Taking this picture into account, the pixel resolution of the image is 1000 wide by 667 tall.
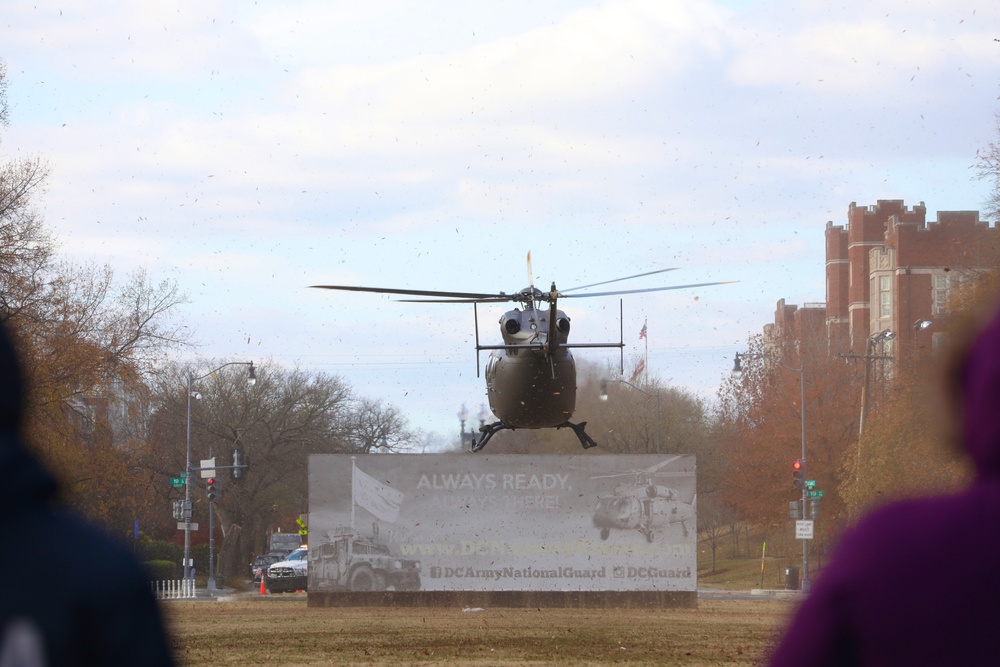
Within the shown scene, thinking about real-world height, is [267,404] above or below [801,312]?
below

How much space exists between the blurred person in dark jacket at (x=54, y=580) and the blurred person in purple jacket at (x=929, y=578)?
3.70 feet

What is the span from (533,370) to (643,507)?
7366mm

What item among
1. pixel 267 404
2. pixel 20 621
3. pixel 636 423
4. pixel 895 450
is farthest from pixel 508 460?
pixel 267 404

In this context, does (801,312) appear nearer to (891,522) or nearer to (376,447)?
(376,447)

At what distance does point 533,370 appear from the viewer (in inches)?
1037

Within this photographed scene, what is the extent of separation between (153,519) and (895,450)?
42986 millimetres

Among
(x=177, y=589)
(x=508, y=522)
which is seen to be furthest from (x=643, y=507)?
(x=177, y=589)

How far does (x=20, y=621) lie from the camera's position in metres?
2.11

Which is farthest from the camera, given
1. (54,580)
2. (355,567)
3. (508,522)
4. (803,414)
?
(803,414)

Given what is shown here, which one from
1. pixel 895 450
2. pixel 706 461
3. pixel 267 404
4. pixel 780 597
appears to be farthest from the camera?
pixel 267 404

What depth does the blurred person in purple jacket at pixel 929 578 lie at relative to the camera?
2.02m

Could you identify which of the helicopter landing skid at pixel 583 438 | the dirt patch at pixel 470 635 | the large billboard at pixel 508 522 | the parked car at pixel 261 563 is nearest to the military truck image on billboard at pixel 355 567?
the large billboard at pixel 508 522

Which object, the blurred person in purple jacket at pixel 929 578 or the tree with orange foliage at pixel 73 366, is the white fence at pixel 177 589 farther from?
the blurred person in purple jacket at pixel 929 578

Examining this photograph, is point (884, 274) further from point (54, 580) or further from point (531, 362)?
point (54, 580)
